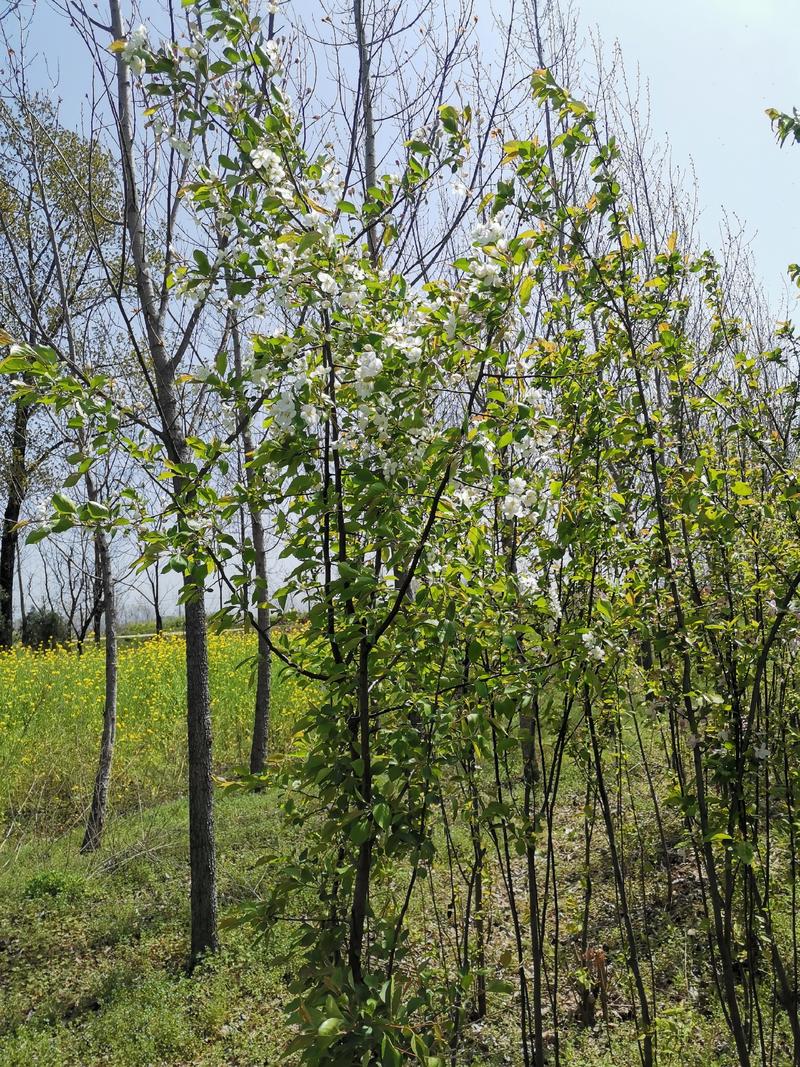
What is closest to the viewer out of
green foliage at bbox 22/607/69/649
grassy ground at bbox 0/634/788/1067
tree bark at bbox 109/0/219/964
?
grassy ground at bbox 0/634/788/1067

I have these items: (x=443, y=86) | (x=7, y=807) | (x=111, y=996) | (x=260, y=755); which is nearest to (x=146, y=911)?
(x=111, y=996)

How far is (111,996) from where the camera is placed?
12.8ft

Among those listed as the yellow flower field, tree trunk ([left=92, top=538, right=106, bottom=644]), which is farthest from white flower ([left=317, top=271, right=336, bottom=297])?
the yellow flower field

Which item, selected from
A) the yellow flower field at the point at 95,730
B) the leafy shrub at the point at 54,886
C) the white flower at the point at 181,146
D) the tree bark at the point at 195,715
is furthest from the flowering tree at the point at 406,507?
the yellow flower field at the point at 95,730

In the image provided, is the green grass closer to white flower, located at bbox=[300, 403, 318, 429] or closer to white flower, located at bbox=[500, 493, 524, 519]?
white flower, located at bbox=[500, 493, 524, 519]

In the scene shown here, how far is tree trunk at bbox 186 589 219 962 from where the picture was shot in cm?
412

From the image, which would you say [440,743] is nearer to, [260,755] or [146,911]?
[146,911]

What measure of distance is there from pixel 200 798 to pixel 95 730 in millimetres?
4592

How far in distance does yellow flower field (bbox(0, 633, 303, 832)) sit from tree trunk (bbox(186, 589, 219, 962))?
202 centimetres

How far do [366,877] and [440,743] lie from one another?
350mm

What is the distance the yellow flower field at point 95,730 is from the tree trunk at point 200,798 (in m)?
2.02

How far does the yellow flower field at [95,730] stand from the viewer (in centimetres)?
689

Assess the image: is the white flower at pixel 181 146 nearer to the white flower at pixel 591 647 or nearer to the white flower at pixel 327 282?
the white flower at pixel 327 282

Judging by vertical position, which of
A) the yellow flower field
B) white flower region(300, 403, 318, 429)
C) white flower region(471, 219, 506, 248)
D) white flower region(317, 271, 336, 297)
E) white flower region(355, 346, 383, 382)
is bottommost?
the yellow flower field
